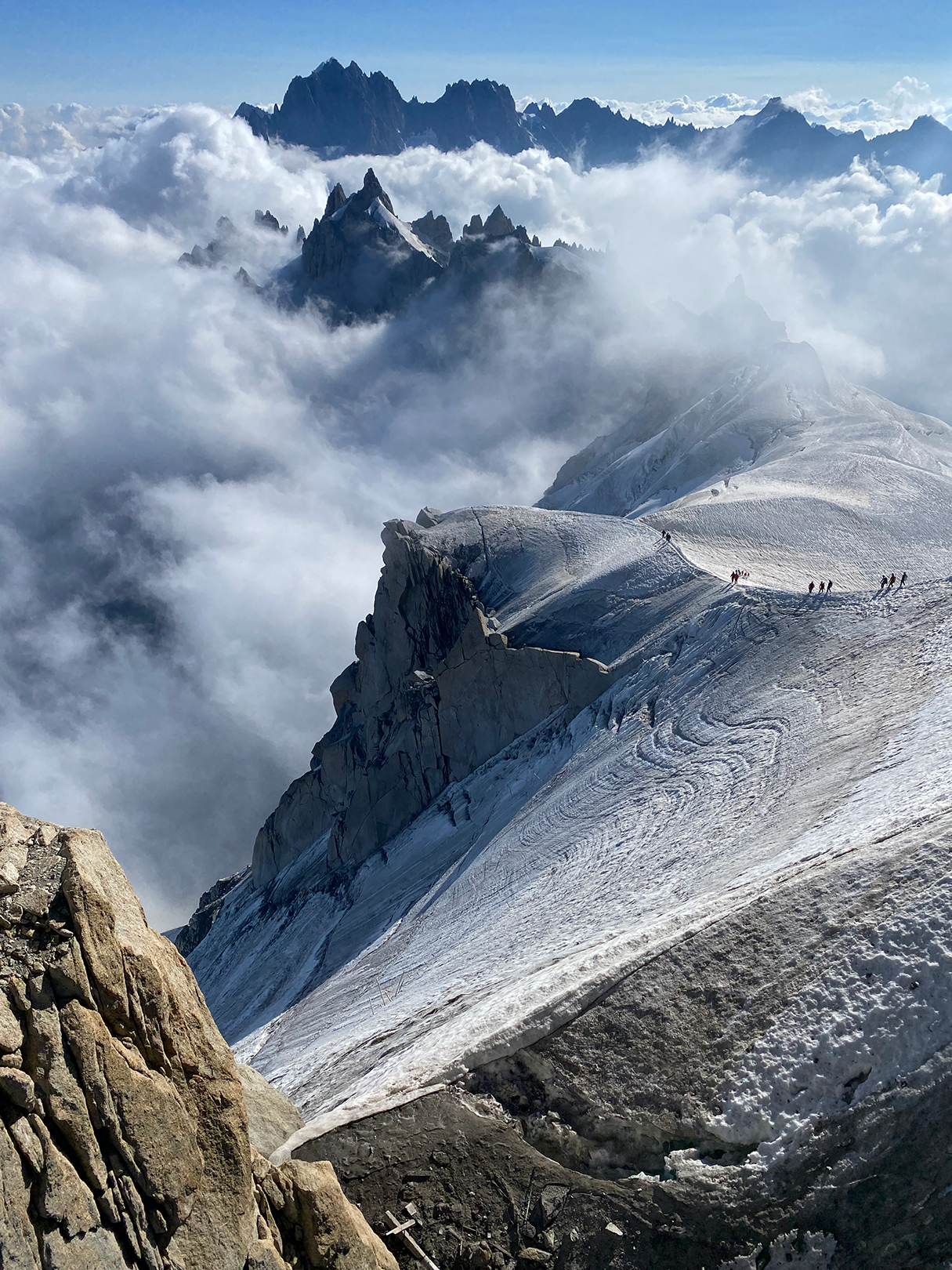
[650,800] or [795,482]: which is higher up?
[795,482]

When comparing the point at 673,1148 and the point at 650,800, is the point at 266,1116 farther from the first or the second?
the point at 650,800

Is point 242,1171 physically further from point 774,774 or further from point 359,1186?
point 774,774

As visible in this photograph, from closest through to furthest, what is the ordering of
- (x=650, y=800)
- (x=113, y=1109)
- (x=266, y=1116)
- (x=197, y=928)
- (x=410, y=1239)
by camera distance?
(x=113, y=1109)
(x=410, y=1239)
(x=266, y=1116)
(x=650, y=800)
(x=197, y=928)

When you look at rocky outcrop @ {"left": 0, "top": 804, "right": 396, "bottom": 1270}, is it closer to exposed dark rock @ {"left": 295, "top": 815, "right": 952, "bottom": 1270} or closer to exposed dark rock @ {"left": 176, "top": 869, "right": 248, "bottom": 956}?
exposed dark rock @ {"left": 295, "top": 815, "right": 952, "bottom": 1270}

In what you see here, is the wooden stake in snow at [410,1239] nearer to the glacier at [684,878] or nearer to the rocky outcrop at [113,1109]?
the glacier at [684,878]

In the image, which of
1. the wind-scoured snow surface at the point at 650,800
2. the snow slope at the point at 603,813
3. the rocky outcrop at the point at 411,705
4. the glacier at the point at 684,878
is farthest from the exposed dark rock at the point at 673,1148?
the rocky outcrop at the point at 411,705

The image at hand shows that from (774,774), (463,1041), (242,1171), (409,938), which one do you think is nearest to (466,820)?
(409,938)

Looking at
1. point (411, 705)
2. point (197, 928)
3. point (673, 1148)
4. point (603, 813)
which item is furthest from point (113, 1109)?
point (197, 928)
